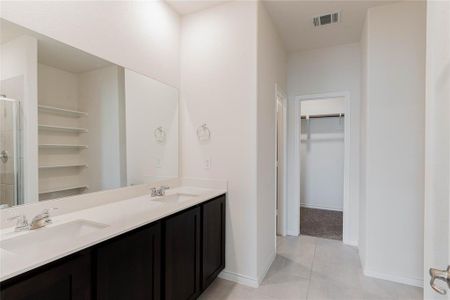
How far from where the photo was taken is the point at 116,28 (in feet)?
5.97

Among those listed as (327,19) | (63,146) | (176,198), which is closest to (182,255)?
(176,198)

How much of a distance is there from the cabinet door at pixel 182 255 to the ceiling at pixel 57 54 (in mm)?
1247

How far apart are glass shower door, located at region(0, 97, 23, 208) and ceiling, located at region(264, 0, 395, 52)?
232 centimetres

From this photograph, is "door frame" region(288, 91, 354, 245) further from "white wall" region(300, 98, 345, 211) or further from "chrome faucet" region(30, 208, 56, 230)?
"chrome faucet" region(30, 208, 56, 230)

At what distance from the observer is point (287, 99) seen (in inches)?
140

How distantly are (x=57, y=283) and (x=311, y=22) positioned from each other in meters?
3.20

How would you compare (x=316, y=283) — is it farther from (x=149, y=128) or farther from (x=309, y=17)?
(x=309, y=17)

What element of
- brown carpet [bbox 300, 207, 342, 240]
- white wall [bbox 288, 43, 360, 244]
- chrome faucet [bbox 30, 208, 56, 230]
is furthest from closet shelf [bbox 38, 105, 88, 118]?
brown carpet [bbox 300, 207, 342, 240]

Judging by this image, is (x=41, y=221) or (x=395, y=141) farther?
(x=395, y=141)

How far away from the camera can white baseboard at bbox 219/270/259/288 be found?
2219 millimetres

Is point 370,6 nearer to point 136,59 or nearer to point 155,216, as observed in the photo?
point 136,59

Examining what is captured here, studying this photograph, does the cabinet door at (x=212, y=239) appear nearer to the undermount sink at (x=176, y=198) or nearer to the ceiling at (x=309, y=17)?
the undermount sink at (x=176, y=198)

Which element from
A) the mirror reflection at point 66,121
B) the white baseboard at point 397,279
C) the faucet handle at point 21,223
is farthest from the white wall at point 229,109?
the faucet handle at point 21,223

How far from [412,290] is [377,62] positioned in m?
2.26
